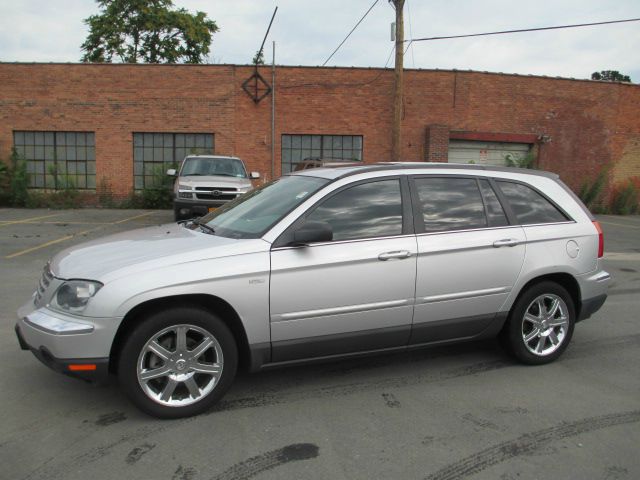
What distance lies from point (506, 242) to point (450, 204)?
0.54 metres

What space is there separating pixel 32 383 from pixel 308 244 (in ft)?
7.57

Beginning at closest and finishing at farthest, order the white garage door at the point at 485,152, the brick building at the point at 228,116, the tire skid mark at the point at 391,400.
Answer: the tire skid mark at the point at 391,400 < the brick building at the point at 228,116 < the white garage door at the point at 485,152

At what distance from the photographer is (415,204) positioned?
13.5 ft

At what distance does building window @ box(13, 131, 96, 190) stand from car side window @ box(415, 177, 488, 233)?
1835 centimetres

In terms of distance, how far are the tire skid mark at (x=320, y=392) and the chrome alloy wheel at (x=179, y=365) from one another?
172mm

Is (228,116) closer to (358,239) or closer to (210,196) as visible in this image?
(210,196)

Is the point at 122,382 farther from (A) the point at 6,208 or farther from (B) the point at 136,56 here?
(B) the point at 136,56

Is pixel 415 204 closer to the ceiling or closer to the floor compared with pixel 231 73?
closer to the floor

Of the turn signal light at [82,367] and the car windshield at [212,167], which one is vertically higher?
the car windshield at [212,167]

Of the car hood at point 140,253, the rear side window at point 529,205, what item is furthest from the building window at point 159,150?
the rear side window at point 529,205

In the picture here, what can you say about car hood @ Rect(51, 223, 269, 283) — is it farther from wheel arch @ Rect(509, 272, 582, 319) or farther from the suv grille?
the suv grille

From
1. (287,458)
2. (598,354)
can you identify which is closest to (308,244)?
(287,458)

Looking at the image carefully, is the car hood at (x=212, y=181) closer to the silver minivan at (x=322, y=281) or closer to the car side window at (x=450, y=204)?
the silver minivan at (x=322, y=281)

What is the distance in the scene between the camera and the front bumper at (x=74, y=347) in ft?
10.5
